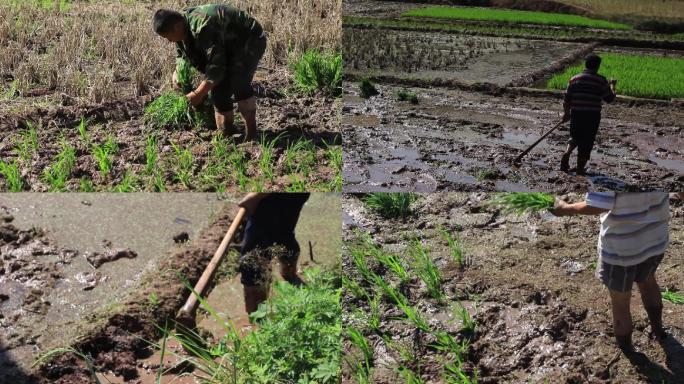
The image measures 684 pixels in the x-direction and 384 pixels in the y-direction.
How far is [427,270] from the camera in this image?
335cm

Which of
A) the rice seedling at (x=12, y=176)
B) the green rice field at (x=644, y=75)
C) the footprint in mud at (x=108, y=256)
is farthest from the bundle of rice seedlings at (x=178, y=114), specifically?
the green rice field at (x=644, y=75)

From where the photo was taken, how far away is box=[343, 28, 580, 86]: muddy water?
8.05 m

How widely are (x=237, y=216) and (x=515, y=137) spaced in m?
3.42

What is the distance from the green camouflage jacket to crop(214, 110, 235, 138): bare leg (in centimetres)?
28

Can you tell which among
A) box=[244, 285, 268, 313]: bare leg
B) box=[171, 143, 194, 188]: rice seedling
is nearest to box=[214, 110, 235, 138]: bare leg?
box=[171, 143, 194, 188]: rice seedling

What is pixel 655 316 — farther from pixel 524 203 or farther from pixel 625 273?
pixel 524 203

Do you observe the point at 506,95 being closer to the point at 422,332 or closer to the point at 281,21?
the point at 281,21

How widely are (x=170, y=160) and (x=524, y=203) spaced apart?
1.97m

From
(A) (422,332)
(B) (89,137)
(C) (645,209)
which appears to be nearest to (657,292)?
(C) (645,209)

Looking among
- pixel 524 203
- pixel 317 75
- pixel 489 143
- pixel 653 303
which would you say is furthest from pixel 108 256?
pixel 489 143

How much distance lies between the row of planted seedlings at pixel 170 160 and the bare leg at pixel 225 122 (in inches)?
1.6

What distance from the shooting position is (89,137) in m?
4.63

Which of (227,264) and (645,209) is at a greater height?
(645,209)

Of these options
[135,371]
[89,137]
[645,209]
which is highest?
[645,209]
